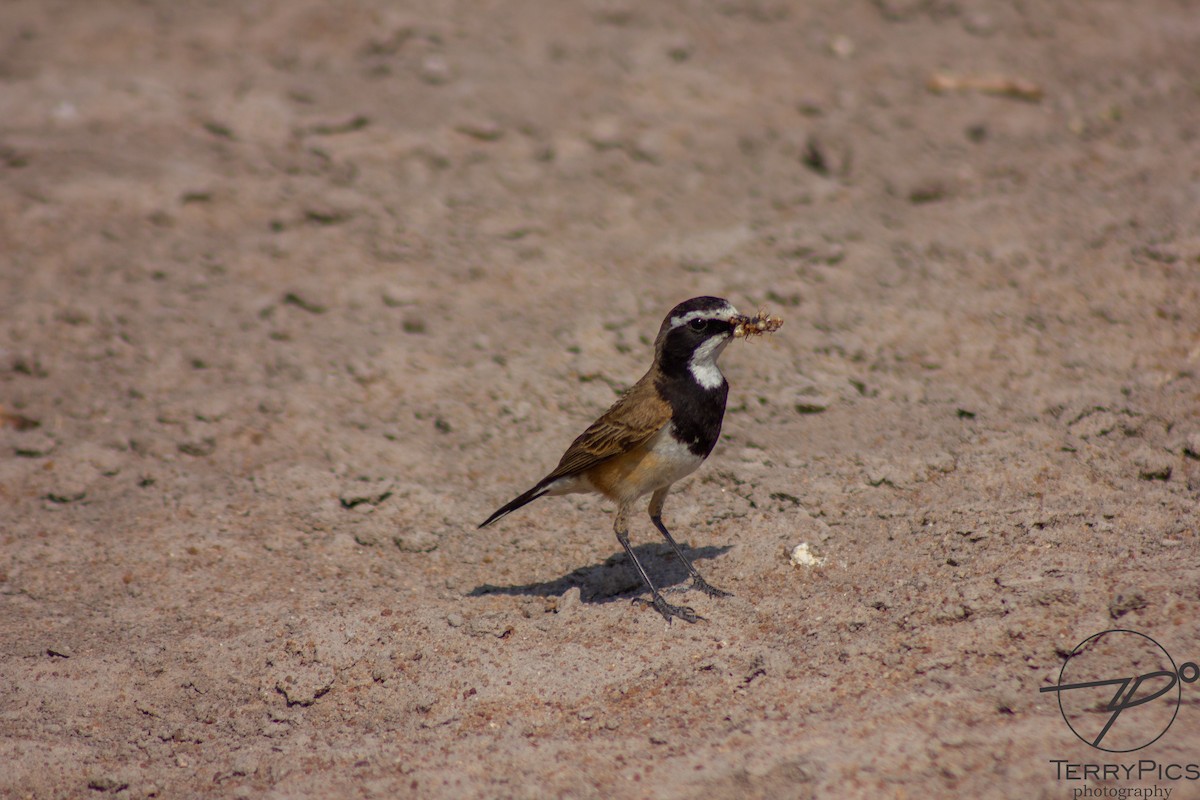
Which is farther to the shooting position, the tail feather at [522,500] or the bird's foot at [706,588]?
the tail feather at [522,500]

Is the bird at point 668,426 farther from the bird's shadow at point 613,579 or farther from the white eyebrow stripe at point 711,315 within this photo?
the bird's shadow at point 613,579

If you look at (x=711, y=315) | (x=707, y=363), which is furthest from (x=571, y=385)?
(x=711, y=315)

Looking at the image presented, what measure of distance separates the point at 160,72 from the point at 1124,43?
34.1ft

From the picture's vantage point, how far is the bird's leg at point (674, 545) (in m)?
5.99

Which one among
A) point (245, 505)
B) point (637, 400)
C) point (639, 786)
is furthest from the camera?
point (245, 505)

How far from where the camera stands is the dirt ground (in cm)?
505

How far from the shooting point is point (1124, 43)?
37.0 ft

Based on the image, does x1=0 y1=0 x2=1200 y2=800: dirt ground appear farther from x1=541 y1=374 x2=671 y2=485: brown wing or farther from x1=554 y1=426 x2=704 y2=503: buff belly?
x1=541 y1=374 x2=671 y2=485: brown wing

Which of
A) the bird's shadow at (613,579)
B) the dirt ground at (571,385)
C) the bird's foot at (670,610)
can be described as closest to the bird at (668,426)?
the bird's foot at (670,610)

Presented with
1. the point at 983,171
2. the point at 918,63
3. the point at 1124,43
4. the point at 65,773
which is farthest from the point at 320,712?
the point at 1124,43

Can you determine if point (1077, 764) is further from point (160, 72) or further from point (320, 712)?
point (160, 72)

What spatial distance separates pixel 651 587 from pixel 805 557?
3.07 feet

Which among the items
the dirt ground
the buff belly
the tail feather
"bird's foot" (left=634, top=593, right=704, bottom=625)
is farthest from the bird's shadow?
the buff belly

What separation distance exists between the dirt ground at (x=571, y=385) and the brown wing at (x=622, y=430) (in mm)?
781
